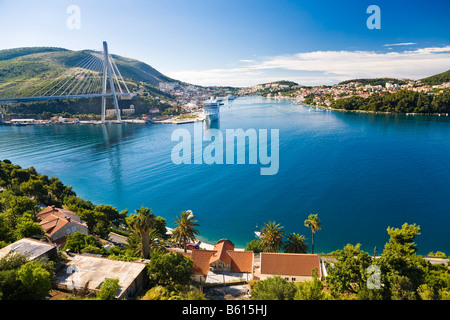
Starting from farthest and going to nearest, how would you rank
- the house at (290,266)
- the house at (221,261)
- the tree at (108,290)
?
1. the house at (221,261)
2. the house at (290,266)
3. the tree at (108,290)

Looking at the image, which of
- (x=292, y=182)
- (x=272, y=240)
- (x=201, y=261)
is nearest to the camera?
(x=201, y=261)

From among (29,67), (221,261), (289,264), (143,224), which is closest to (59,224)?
(143,224)

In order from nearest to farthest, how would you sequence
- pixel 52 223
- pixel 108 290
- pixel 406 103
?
pixel 108 290 < pixel 52 223 < pixel 406 103

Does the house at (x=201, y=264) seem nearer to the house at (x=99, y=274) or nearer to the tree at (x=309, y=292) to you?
the house at (x=99, y=274)

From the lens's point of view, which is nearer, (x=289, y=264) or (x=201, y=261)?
(x=289, y=264)

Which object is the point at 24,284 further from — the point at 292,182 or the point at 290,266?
the point at 292,182

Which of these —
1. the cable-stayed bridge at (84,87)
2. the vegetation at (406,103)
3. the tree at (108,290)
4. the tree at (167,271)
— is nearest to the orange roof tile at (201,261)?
the tree at (167,271)
